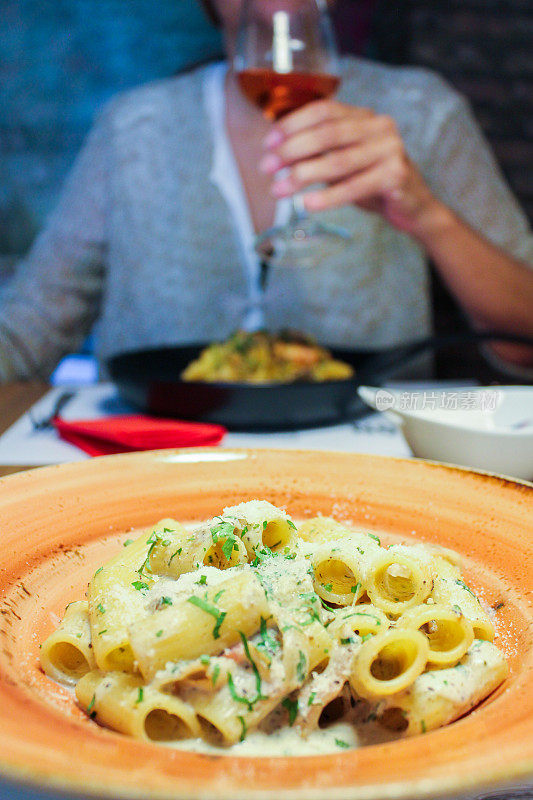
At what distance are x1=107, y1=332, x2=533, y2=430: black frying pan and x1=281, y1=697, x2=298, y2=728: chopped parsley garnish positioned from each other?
735 mm

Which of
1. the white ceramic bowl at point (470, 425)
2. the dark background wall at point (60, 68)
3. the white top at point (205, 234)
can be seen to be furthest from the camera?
the dark background wall at point (60, 68)

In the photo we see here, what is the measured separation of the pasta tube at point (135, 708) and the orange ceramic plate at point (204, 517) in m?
0.01

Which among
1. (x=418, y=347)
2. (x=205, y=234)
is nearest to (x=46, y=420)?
(x=418, y=347)

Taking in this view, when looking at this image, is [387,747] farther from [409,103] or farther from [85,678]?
[409,103]

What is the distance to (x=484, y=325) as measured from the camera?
2305 millimetres

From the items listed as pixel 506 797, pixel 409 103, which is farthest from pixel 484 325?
pixel 506 797

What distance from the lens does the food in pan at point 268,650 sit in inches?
18.6

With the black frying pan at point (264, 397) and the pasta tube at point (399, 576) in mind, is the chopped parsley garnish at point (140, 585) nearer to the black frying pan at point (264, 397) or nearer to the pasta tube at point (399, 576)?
the pasta tube at point (399, 576)

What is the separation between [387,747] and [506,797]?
0.13 metres

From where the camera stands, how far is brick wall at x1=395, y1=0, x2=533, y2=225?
3477mm

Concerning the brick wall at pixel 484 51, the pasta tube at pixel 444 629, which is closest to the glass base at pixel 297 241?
the pasta tube at pixel 444 629

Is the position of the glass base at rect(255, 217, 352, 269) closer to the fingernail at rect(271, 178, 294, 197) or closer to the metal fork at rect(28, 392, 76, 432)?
the fingernail at rect(271, 178, 294, 197)

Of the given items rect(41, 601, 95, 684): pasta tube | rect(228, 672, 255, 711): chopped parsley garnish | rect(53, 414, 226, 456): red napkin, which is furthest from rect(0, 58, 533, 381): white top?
rect(228, 672, 255, 711): chopped parsley garnish

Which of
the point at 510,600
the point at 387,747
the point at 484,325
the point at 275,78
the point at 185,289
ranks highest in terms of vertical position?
the point at 275,78
